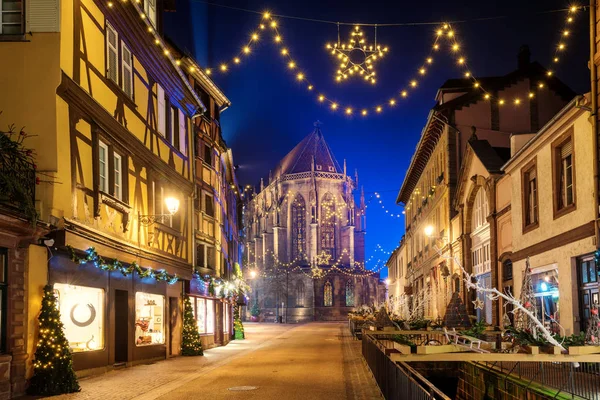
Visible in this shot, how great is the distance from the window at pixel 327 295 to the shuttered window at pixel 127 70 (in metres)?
76.8

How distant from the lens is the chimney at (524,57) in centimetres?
3856

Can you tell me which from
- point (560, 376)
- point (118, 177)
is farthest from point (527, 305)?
point (118, 177)

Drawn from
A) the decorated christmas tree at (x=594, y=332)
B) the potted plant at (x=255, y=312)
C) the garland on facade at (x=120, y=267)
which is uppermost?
the garland on facade at (x=120, y=267)

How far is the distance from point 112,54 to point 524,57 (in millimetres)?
25380

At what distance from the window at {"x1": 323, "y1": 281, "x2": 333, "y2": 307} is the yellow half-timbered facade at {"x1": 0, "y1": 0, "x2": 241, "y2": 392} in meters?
66.3

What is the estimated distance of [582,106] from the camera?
1659 cm

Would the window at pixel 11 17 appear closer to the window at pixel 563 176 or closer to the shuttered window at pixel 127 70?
the shuttered window at pixel 127 70

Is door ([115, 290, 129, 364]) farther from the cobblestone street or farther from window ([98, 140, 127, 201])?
window ([98, 140, 127, 201])

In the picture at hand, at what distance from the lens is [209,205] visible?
108ft

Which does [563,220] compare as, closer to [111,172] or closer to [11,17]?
[111,172]

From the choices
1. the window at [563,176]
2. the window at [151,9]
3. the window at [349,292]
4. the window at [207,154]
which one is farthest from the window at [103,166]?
the window at [349,292]

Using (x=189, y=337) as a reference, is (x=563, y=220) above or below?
above

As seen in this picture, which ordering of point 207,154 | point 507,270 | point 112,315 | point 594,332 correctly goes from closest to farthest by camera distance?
point 594,332
point 112,315
point 507,270
point 207,154

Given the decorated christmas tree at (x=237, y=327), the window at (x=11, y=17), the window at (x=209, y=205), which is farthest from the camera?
the decorated christmas tree at (x=237, y=327)
